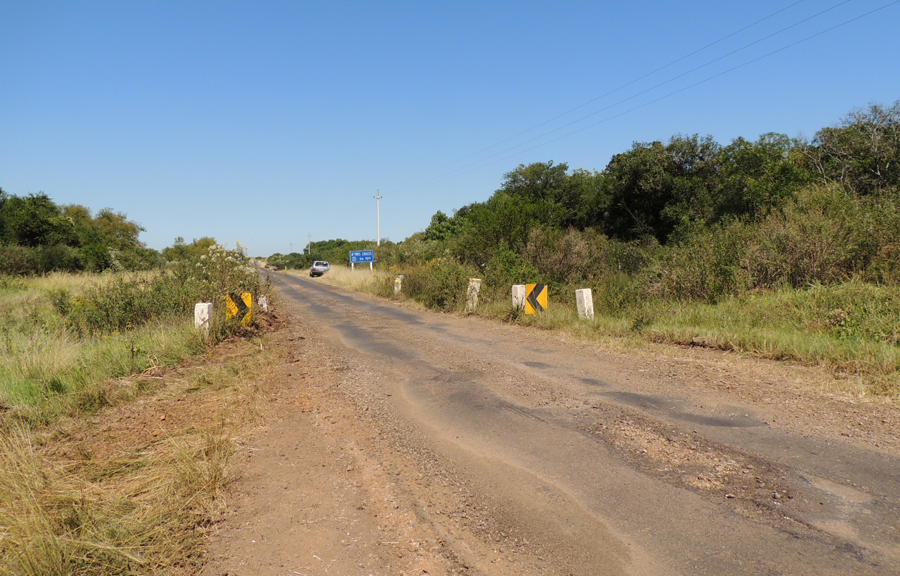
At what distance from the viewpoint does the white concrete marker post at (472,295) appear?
600 inches

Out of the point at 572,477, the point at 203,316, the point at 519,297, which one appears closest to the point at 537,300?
the point at 519,297

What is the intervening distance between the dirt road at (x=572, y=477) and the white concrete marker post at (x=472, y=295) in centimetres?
860

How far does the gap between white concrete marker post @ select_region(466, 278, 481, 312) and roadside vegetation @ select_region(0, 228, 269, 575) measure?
693 centimetres

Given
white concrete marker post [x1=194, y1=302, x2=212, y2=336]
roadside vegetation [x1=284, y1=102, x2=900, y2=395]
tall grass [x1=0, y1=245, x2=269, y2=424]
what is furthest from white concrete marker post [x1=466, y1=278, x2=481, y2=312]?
white concrete marker post [x1=194, y1=302, x2=212, y2=336]

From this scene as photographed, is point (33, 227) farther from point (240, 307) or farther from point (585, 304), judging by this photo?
point (585, 304)

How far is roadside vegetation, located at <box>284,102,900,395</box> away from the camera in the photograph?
7305mm

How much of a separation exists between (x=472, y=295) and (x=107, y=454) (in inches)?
461

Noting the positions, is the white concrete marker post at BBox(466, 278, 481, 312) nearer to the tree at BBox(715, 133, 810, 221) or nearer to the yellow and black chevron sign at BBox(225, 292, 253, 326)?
the yellow and black chevron sign at BBox(225, 292, 253, 326)

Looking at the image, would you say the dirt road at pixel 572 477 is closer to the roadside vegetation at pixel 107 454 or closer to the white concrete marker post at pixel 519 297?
the roadside vegetation at pixel 107 454

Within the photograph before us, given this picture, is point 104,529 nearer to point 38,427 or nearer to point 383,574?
point 383,574

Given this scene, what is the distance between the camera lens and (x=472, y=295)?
50.6ft

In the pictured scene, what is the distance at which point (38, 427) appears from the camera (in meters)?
5.15

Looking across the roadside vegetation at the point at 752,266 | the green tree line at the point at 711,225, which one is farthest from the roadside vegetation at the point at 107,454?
the green tree line at the point at 711,225

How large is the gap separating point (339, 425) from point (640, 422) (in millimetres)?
2828
